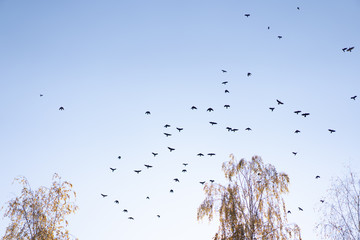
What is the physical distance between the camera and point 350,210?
1468 centimetres

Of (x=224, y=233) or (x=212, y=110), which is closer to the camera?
(x=224, y=233)

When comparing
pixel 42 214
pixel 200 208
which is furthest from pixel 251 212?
pixel 42 214

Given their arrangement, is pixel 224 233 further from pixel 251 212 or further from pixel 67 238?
pixel 67 238

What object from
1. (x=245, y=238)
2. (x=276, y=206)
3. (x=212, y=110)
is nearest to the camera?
(x=245, y=238)

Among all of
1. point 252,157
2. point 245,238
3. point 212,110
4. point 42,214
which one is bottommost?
point 245,238

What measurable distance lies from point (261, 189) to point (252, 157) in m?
1.69

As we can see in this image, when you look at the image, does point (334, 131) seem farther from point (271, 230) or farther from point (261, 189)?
point (271, 230)

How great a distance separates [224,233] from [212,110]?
5589 millimetres

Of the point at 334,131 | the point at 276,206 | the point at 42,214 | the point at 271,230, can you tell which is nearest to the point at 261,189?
the point at 276,206

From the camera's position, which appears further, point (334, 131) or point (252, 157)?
point (252, 157)

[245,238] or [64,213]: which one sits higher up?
[64,213]

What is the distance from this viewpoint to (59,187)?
14.0m

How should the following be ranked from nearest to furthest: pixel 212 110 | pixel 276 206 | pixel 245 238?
pixel 245 238 → pixel 276 206 → pixel 212 110

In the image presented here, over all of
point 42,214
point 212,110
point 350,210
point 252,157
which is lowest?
point 42,214
